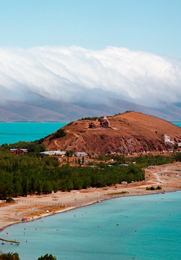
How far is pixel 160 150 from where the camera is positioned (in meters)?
185

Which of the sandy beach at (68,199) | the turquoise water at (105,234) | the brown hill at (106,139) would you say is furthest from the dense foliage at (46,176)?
the brown hill at (106,139)

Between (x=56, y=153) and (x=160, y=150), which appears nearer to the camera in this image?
(x=56, y=153)

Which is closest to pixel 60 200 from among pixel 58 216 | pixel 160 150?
pixel 58 216

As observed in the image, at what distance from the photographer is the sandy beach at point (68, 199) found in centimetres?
7431

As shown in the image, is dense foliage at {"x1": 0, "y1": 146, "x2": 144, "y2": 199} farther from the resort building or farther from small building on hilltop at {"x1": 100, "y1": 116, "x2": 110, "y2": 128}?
small building on hilltop at {"x1": 100, "y1": 116, "x2": 110, "y2": 128}

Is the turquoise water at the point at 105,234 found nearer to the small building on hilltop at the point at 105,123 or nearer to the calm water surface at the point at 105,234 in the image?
the calm water surface at the point at 105,234

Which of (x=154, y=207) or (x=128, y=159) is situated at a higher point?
(x=128, y=159)

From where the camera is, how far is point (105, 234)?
65000 mm

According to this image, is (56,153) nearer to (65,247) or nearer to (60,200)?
(60,200)

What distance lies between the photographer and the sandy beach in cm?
7431

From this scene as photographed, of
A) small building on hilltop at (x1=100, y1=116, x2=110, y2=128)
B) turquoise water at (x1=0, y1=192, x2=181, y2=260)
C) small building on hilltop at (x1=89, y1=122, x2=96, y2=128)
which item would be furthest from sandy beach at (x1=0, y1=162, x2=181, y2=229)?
small building on hilltop at (x1=100, y1=116, x2=110, y2=128)

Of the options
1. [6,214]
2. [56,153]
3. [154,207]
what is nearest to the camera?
[6,214]

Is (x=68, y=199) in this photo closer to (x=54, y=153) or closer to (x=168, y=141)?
(x=54, y=153)

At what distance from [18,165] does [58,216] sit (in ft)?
121
